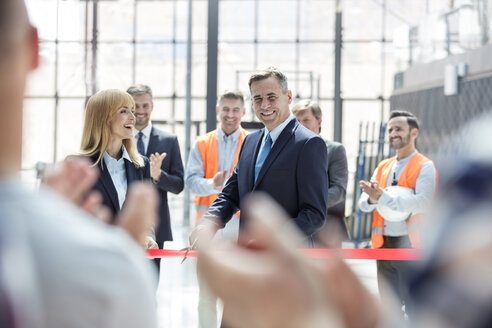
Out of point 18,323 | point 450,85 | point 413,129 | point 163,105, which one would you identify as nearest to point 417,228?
point 413,129

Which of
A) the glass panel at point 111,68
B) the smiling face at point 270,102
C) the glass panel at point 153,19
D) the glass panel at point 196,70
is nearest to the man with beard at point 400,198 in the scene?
the smiling face at point 270,102

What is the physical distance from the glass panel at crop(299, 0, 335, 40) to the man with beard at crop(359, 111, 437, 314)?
2247cm

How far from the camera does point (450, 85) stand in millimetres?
11609

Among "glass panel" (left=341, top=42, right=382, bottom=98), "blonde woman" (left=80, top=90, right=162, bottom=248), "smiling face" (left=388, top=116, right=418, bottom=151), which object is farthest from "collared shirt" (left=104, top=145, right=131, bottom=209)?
"glass panel" (left=341, top=42, right=382, bottom=98)

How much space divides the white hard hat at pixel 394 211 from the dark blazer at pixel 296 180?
1.28 meters

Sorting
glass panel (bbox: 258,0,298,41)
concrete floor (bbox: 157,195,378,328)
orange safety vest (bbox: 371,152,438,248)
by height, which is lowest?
concrete floor (bbox: 157,195,378,328)

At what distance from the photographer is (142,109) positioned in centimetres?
432

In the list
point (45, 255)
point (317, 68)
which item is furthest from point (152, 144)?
point (317, 68)

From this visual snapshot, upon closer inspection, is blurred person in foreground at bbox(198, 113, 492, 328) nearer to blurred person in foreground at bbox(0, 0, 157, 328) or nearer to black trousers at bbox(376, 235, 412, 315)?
blurred person in foreground at bbox(0, 0, 157, 328)

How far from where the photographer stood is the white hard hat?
3.86 metres

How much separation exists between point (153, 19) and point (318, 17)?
43.5 feet

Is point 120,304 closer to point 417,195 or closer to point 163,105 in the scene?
point 417,195

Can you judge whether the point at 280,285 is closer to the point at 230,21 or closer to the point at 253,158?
the point at 253,158

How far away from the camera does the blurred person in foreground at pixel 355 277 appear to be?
0.57 meters
